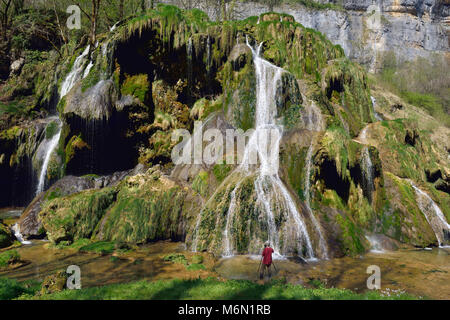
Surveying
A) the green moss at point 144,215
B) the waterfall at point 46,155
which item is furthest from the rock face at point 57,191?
the green moss at point 144,215

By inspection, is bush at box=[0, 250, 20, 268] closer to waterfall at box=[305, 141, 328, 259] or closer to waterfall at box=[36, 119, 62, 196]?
waterfall at box=[36, 119, 62, 196]

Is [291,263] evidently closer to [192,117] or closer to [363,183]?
[363,183]

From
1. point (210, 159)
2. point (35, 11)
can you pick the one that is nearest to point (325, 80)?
point (210, 159)

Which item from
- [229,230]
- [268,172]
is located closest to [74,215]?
[229,230]

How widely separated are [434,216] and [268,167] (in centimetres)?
930

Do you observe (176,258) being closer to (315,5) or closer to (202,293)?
(202,293)

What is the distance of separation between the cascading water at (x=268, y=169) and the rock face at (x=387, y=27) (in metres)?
60.7

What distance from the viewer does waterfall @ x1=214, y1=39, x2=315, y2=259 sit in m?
11.8

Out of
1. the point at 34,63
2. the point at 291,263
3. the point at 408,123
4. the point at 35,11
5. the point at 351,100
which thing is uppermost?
the point at 35,11

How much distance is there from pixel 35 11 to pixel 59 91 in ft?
54.3

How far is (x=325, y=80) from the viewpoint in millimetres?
21594

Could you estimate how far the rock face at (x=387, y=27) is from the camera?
228 feet

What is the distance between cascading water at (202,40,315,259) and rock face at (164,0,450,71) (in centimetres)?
6069

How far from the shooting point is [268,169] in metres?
13.6
